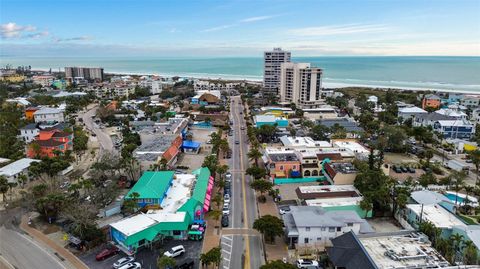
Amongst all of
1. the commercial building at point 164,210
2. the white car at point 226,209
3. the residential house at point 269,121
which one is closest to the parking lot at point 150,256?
the commercial building at point 164,210

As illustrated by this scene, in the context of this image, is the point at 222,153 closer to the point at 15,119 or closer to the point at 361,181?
the point at 361,181

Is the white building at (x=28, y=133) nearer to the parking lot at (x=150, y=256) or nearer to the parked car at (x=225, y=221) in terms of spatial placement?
the parking lot at (x=150, y=256)

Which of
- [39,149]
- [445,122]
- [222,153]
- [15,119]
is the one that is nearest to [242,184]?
[222,153]

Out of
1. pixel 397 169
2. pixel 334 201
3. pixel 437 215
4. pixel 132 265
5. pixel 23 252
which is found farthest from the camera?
pixel 397 169

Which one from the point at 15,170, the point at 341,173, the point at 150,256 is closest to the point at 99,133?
the point at 15,170

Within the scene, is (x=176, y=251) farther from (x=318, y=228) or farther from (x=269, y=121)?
(x=269, y=121)

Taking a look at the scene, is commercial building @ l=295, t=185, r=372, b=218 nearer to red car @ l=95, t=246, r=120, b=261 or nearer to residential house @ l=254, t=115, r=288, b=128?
red car @ l=95, t=246, r=120, b=261

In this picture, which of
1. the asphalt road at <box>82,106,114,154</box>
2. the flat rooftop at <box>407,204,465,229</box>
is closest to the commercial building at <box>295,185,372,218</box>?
the flat rooftop at <box>407,204,465,229</box>
